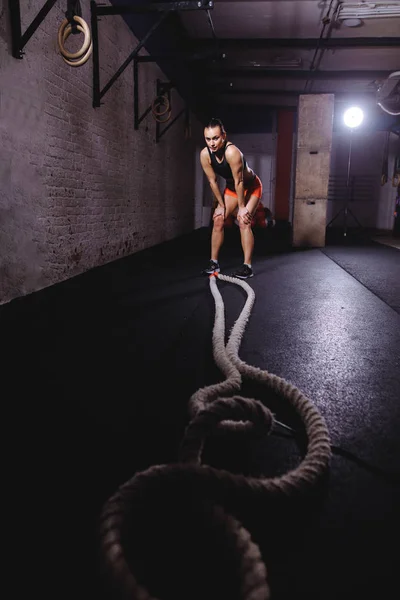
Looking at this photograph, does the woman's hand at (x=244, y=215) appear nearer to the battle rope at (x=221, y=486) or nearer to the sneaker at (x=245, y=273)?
the sneaker at (x=245, y=273)

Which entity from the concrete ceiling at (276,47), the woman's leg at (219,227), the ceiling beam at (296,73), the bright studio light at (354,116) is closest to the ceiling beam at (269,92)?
the concrete ceiling at (276,47)

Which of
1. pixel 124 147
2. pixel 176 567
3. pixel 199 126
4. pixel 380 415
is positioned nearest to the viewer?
pixel 176 567

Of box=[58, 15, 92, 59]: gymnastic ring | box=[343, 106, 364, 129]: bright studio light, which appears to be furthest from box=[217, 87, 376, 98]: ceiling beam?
box=[58, 15, 92, 59]: gymnastic ring

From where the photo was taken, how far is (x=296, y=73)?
807 centimetres

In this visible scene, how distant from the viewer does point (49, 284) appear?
11.7 feet

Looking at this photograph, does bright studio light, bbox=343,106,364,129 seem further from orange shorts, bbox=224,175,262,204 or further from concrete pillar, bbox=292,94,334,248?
orange shorts, bbox=224,175,262,204

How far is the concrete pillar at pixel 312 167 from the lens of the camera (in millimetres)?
6426

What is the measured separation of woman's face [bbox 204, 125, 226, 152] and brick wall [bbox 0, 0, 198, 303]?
51.0 inches

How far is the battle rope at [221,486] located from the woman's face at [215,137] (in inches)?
105

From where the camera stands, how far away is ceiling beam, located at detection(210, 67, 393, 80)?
25.8ft

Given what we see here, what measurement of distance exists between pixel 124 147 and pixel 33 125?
7.10ft

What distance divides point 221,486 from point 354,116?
9271mm

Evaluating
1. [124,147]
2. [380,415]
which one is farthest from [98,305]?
[124,147]

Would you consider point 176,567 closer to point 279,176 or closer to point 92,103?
point 92,103
